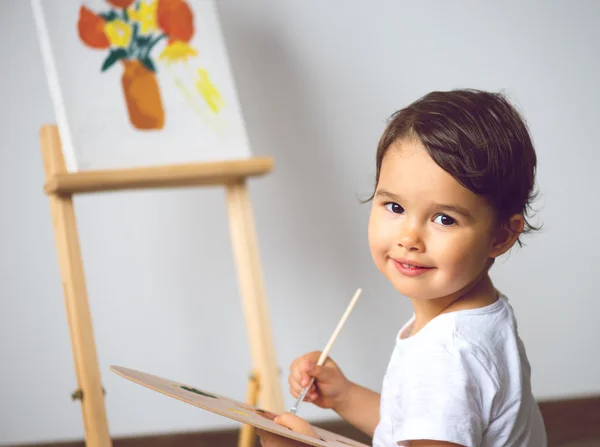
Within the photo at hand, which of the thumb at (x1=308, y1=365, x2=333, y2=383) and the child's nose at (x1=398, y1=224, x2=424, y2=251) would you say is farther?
the thumb at (x1=308, y1=365, x2=333, y2=383)

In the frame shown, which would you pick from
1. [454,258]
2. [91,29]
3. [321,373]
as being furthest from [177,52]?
[454,258]

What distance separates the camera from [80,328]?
4.17 ft

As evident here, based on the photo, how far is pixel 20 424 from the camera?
1.81m

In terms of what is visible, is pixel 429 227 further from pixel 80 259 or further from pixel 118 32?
pixel 118 32

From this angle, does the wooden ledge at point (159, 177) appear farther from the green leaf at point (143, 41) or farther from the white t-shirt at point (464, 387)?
the white t-shirt at point (464, 387)

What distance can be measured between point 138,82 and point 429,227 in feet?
2.59

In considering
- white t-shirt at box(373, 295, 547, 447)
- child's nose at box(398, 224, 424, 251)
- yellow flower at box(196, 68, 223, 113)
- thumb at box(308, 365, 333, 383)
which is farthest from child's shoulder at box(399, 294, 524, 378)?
yellow flower at box(196, 68, 223, 113)

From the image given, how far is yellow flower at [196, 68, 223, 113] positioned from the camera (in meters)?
1.46

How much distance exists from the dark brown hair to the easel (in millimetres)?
549

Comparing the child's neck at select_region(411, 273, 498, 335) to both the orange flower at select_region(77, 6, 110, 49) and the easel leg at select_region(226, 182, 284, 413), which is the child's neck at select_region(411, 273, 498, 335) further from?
the orange flower at select_region(77, 6, 110, 49)

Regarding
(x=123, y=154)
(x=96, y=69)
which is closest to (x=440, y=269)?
(x=123, y=154)

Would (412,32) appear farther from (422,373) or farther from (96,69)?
(422,373)

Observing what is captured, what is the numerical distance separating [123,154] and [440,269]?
73 centimetres

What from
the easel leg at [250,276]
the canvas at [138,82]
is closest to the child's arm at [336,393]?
the easel leg at [250,276]
